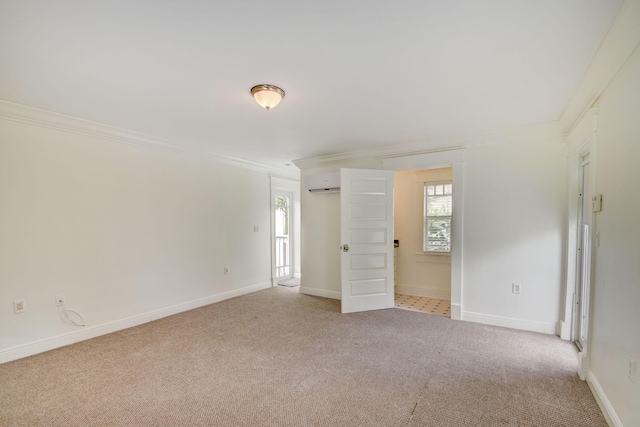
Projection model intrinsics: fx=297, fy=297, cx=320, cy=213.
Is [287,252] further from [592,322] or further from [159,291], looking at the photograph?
[592,322]

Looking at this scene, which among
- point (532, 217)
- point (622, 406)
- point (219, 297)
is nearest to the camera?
point (622, 406)

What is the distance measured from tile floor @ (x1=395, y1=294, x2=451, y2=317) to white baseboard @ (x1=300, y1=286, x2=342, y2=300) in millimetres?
959

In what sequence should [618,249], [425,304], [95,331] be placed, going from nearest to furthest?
[618,249]
[95,331]
[425,304]

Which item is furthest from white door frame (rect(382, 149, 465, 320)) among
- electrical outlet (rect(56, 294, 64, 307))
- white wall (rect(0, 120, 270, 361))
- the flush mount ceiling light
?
electrical outlet (rect(56, 294, 64, 307))

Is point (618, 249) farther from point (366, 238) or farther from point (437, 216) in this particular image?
point (437, 216)

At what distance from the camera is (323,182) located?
481cm

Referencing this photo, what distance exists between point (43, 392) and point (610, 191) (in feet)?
13.9

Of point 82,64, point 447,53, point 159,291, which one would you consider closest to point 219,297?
point 159,291

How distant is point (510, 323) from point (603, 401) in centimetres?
162

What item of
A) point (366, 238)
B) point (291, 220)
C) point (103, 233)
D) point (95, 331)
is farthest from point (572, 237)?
point (95, 331)

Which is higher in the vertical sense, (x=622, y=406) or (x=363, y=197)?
(x=363, y=197)

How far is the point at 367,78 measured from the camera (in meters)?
2.24

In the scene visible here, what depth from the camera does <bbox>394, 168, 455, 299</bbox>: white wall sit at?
4.94 meters

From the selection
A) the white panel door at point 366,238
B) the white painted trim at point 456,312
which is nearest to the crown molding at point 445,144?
the white panel door at point 366,238
